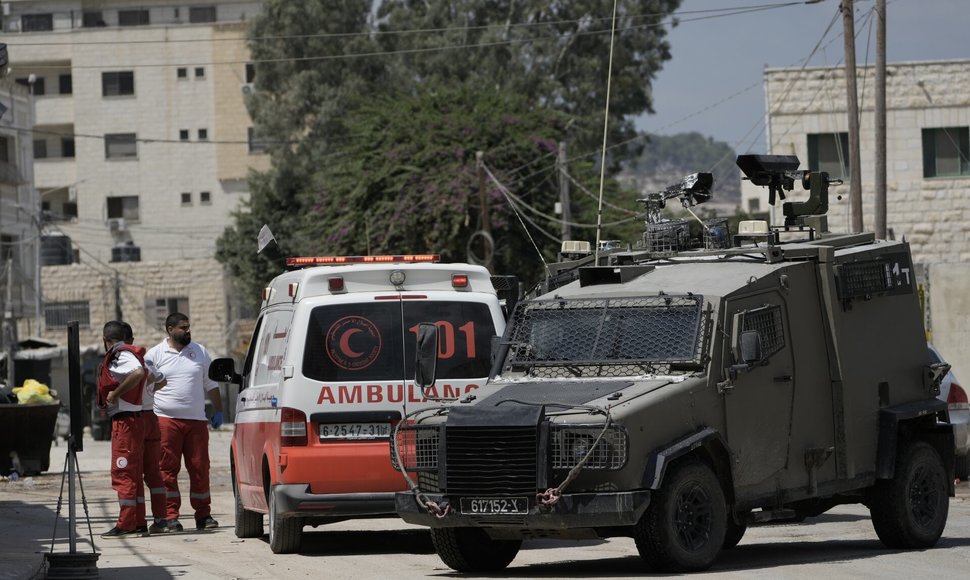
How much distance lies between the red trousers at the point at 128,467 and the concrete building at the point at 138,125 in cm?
6910

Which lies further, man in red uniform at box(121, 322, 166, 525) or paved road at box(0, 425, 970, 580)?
man in red uniform at box(121, 322, 166, 525)

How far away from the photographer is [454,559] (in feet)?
40.9

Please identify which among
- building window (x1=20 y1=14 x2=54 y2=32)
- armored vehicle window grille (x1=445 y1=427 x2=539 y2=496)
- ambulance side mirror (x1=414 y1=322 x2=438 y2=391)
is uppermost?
building window (x1=20 y1=14 x2=54 y2=32)

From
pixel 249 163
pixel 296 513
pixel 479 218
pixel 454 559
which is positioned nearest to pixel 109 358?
pixel 296 513

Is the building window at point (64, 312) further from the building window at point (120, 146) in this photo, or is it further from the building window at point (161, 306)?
the building window at point (120, 146)

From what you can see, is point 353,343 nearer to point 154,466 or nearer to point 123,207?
point 154,466

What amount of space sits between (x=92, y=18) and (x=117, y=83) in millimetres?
4971

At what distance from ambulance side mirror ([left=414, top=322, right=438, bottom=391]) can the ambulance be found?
2.46ft

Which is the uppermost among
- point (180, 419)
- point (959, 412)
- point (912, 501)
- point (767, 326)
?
point (767, 326)

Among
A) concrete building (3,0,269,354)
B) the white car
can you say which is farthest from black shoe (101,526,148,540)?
concrete building (3,0,269,354)

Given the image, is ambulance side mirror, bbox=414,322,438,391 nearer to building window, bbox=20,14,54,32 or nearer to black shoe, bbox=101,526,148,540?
black shoe, bbox=101,526,148,540

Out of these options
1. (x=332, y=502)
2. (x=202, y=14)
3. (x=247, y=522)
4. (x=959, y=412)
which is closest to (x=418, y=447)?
(x=332, y=502)

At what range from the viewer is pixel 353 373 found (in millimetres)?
13711

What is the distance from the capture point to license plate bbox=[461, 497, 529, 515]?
37.7 ft
